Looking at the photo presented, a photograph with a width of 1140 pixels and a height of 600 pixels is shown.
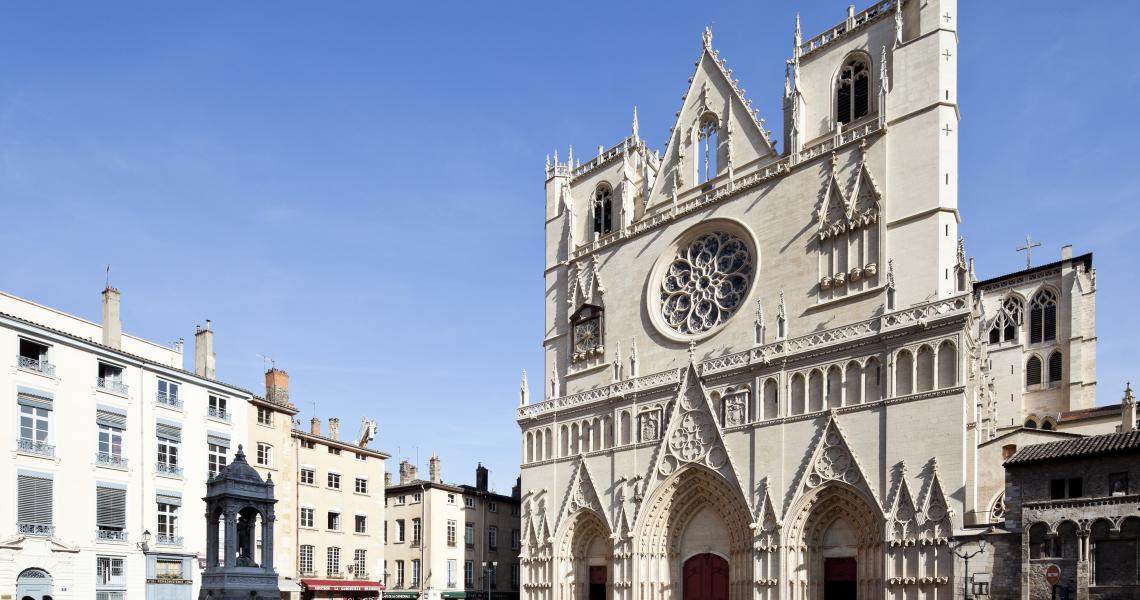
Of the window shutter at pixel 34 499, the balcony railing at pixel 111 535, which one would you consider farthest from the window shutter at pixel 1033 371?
the window shutter at pixel 34 499

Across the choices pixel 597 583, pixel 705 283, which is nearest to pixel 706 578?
pixel 597 583

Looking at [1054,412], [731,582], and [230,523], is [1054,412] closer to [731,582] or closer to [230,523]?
[731,582]

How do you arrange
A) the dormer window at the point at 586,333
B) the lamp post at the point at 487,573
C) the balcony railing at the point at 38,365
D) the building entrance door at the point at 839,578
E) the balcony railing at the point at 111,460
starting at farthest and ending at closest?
the lamp post at the point at 487,573
the dormer window at the point at 586,333
the balcony railing at the point at 111,460
the balcony railing at the point at 38,365
the building entrance door at the point at 839,578

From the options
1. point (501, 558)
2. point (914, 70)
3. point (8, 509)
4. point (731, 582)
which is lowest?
point (501, 558)

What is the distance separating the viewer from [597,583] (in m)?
43.1

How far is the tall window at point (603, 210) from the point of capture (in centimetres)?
4838

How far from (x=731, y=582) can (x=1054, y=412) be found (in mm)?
22469

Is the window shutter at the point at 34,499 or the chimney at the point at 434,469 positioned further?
the chimney at the point at 434,469

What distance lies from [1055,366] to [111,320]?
150 ft

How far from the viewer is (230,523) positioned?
1013 inches

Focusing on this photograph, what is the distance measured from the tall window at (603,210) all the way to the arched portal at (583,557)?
14.4m

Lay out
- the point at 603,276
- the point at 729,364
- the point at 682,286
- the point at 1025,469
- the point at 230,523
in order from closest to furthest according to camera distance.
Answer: the point at 230,523
the point at 1025,469
the point at 729,364
the point at 682,286
the point at 603,276

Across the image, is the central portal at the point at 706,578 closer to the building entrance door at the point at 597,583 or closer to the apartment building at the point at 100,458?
the building entrance door at the point at 597,583

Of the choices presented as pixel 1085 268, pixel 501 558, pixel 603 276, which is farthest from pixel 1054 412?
pixel 501 558
